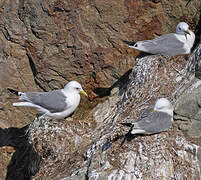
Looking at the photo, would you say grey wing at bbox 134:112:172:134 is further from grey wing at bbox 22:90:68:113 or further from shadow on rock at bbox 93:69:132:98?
shadow on rock at bbox 93:69:132:98

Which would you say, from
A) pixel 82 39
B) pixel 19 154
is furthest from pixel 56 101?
pixel 19 154

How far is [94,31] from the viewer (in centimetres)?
742

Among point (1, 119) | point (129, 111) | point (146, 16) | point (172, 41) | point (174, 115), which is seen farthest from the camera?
point (1, 119)

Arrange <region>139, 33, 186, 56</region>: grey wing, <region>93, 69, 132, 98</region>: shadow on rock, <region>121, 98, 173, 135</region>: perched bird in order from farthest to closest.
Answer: <region>93, 69, 132, 98</region>: shadow on rock
<region>139, 33, 186, 56</region>: grey wing
<region>121, 98, 173, 135</region>: perched bird

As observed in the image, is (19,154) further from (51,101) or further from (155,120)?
(155,120)

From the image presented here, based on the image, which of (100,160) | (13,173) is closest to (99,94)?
(13,173)

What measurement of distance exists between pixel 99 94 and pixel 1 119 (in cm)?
209

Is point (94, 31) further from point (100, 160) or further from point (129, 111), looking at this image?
point (100, 160)

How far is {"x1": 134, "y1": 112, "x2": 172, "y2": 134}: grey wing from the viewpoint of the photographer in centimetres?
505

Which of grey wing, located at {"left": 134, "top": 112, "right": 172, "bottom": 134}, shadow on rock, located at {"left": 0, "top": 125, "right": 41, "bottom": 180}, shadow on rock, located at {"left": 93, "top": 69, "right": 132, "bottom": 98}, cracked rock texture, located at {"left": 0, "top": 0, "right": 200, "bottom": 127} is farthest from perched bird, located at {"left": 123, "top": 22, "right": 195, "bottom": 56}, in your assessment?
shadow on rock, located at {"left": 0, "top": 125, "right": 41, "bottom": 180}

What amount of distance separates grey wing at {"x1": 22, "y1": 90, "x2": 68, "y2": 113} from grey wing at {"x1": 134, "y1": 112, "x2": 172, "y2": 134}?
Answer: 5.74 ft

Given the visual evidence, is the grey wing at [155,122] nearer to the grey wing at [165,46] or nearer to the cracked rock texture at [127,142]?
the cracked rock texture at [127,142]

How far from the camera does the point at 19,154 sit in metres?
7.84

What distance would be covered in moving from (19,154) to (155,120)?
366cm
